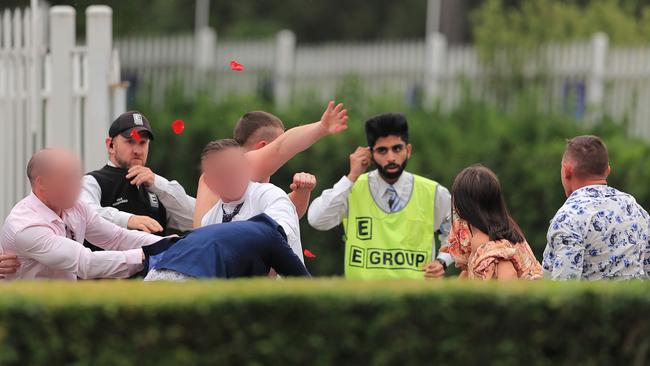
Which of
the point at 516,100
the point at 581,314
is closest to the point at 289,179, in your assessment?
the point at 516,100

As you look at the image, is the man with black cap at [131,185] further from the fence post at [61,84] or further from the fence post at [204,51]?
the fence post at [204,51]

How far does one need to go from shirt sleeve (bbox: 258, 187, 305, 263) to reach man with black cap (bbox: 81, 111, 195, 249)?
43.8 inches

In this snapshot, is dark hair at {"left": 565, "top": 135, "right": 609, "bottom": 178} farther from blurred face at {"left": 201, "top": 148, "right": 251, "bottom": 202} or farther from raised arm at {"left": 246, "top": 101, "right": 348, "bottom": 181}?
blurred face at {"left": 201, "top": 148, "right": 251, "bottom": 202}

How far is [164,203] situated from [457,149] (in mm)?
8554

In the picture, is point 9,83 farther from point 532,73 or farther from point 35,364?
point 532,73

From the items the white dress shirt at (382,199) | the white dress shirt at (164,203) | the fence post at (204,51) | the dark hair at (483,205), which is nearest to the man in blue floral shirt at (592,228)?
the dark hair at (483,205)

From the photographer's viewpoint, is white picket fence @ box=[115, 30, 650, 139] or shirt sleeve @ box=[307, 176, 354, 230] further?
white picket fence @ box=[115, 30, 650, 139]

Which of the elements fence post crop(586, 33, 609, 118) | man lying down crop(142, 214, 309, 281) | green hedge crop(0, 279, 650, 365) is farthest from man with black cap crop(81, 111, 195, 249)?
fence post crop(586, 33, 609, 118)

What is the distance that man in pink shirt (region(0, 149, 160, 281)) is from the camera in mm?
7031

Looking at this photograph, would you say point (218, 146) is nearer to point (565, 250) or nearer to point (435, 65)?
point (565, 250)

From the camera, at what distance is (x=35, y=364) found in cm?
501

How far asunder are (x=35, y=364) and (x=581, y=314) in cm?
217

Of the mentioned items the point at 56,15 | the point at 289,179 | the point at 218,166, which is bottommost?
the point at 289,179

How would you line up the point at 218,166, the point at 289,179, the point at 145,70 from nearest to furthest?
the point at 218,166
the point at 289,179
the point at 145,70
